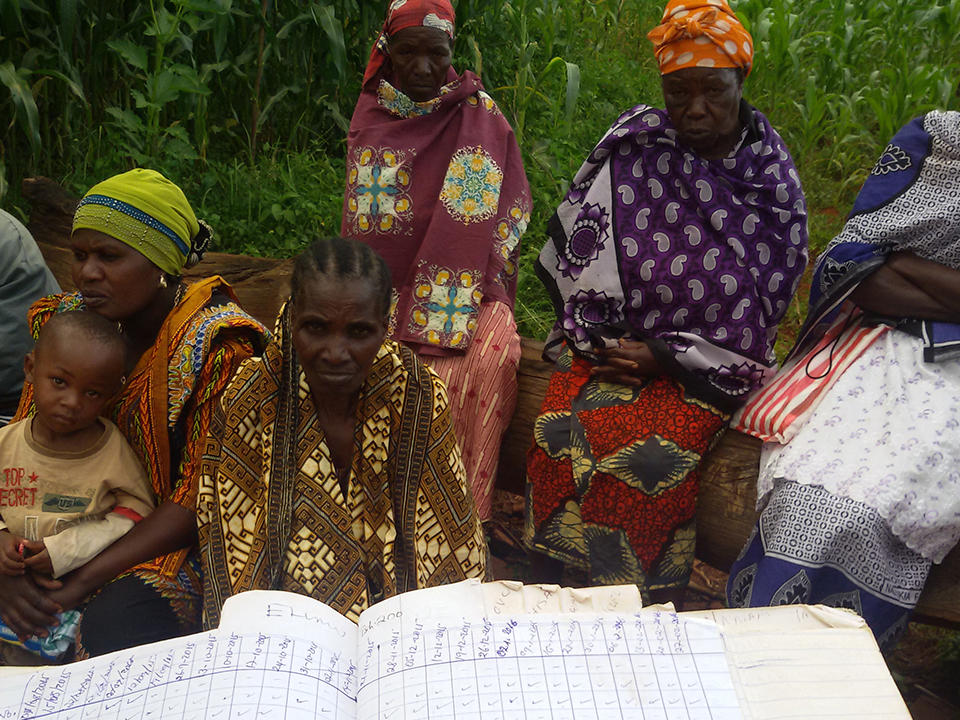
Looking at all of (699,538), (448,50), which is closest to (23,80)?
(448,50)

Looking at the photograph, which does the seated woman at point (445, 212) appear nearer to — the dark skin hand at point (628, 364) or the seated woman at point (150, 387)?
the dark skin hand at point (628, 364)

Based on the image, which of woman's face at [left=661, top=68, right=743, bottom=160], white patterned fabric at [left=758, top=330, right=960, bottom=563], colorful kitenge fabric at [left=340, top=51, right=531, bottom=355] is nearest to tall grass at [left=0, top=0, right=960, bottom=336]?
colorful kitenge fabric at [left=340, top=51, right=531, bottom=355]

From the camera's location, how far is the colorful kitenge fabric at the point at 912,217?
2.39 meters

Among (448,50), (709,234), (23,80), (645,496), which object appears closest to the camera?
(645,496)

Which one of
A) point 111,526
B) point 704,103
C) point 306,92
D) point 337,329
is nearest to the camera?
point 337,329

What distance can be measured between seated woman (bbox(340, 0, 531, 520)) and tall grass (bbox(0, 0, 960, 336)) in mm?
1013

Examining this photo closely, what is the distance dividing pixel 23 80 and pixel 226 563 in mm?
2898

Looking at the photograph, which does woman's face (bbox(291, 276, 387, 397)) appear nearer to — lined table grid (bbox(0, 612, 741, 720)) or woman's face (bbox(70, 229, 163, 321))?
woman's face (bbox(70, 229, 163, 321))

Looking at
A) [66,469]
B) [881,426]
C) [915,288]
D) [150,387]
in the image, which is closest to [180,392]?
[150,387]

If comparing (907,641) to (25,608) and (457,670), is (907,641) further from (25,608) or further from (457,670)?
(25,608)

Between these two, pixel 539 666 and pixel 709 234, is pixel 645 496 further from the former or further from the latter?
pixel 539 666

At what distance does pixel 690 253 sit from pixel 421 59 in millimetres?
1190

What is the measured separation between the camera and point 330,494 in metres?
2.13

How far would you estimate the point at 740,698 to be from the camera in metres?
1.06
